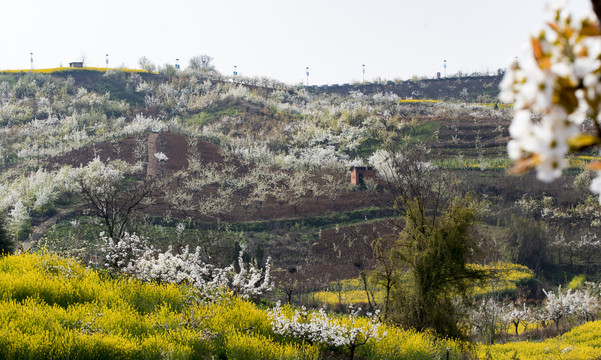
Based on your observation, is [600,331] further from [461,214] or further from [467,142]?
[467,142]

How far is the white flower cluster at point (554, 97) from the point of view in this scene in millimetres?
1021

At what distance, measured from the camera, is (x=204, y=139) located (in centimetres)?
5062

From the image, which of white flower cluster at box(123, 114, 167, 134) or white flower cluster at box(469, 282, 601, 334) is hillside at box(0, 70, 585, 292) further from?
white flower cluster at box(469, 282, 601, 334)

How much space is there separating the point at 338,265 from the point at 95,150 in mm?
24675

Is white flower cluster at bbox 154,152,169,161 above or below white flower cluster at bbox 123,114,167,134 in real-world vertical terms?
below

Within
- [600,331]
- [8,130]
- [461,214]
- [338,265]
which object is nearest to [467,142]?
[338,265]

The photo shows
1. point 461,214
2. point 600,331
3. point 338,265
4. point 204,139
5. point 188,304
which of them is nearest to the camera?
point 188,304

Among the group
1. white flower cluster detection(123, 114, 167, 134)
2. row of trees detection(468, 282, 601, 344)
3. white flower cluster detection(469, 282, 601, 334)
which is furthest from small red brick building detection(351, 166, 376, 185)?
white flower cluster detection(123, 114, 167, 134)

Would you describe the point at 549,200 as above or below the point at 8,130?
below

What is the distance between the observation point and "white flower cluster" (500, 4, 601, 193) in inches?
40.2

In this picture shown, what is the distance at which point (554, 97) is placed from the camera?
1.10m

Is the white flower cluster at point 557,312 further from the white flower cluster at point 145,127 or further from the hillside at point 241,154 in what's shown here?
the white flower cluster at point 145,127

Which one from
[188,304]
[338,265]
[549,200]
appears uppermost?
[188,304]

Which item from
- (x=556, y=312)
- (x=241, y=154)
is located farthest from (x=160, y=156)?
(x=556, y=312)
